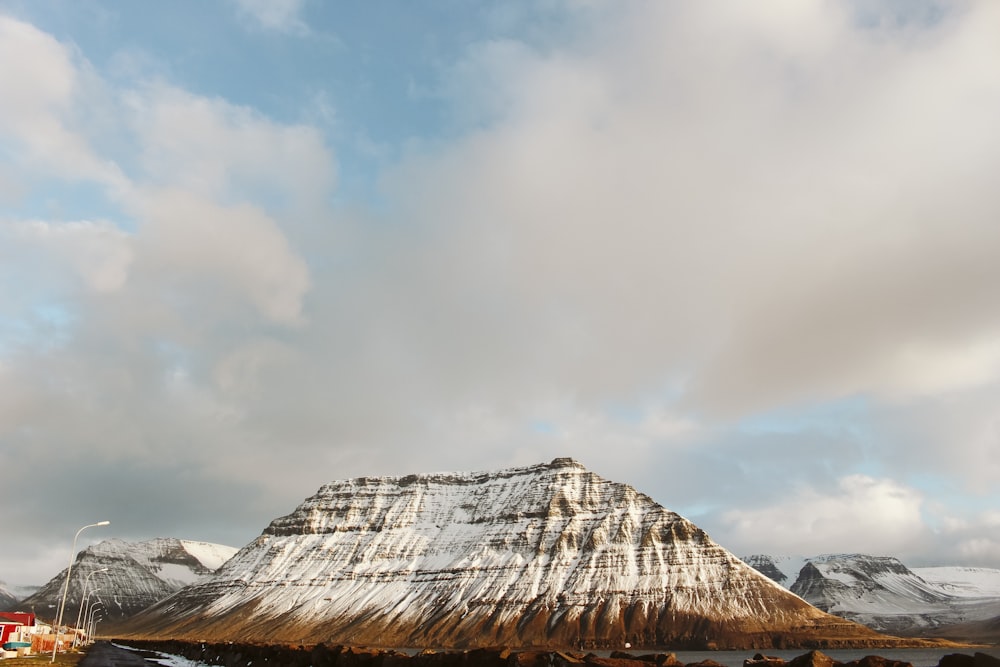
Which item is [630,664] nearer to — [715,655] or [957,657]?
[957,657]

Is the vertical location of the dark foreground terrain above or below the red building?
below

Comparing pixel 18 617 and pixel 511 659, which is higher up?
pixel 18 617

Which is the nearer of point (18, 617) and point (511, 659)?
point (511, 659)

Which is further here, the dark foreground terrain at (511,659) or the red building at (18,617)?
the red building at (18,617)

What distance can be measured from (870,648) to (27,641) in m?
194

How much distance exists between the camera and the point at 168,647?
118 metres

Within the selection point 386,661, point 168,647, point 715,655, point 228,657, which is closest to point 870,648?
point 715,655

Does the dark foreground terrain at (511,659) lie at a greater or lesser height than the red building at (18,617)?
lesser

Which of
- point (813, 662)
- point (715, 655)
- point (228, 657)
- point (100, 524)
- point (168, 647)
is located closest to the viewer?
point (813, 662)

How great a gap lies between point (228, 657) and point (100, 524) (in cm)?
1887

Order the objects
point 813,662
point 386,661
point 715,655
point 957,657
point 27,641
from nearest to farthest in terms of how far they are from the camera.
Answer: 1. point 957,657
2. point 813,662
3. point 386,661
4. point 27,641
5. point 715,655

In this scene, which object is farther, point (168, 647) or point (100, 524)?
point (168, 647)

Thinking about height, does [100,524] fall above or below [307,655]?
above

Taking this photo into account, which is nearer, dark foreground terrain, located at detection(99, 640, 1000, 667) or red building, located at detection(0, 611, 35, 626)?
dark foreground terrain, located at detection(99, 640, 1000, 667)
